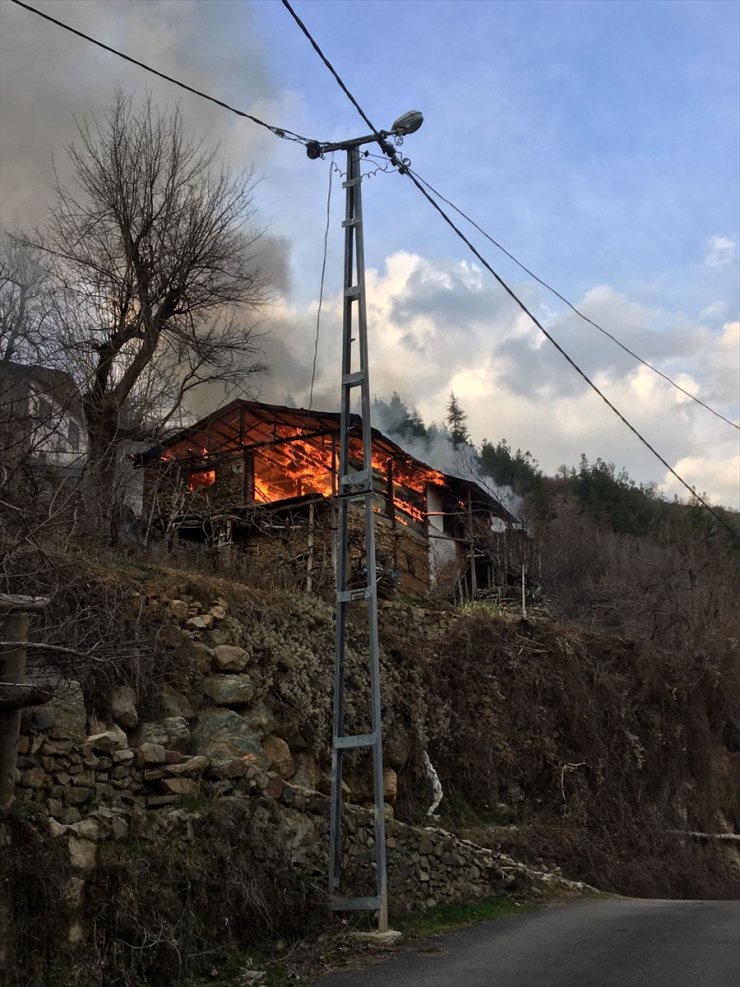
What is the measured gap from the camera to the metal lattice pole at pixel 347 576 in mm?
9773

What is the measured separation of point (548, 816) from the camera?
1609cm

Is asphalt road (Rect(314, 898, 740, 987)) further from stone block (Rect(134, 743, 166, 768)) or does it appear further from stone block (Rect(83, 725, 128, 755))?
stone block (Rect(83, 725, 128, 755))

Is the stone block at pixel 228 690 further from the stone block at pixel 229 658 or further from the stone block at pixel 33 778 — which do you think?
the stone block at pixel 33 778

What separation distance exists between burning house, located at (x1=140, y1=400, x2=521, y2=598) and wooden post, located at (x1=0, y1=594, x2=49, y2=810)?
30.4ft

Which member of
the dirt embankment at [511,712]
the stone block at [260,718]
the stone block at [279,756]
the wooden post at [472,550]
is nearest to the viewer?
the stone block at [279,756]

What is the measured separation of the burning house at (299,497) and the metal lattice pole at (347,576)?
22.9 feet

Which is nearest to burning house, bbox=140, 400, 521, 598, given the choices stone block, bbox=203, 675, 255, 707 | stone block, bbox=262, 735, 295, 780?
stone block, bbox=203, 675, 255, 707

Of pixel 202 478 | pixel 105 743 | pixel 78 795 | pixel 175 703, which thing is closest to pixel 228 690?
pixel 175 703

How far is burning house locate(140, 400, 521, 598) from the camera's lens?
20.8m

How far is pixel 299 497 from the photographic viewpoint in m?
23.2

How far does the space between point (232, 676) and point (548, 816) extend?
6.74 meters

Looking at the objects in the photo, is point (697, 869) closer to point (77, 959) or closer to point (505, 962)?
point (505, 962)

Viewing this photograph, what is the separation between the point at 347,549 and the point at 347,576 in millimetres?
340

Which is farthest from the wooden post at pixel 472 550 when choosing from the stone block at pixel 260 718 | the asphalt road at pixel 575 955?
the asphalt road at pixel 575 955
